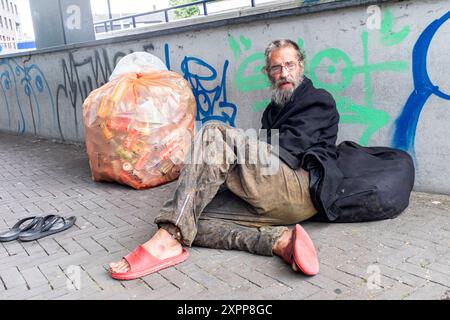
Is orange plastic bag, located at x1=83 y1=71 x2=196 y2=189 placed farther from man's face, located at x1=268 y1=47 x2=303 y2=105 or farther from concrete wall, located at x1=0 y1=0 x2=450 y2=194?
man's face, located at x1=268 y1=47 x2=303 y2=105

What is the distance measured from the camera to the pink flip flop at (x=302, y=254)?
2285mm

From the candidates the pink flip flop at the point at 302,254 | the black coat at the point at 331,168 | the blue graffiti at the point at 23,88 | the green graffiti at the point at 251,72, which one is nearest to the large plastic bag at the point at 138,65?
the green graffiti at the point at 251,72

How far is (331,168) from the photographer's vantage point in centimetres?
278

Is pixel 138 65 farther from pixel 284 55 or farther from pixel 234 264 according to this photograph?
pixel 234 264

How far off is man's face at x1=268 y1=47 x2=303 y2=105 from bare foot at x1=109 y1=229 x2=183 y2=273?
1210mm

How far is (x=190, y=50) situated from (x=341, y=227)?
9.05ft

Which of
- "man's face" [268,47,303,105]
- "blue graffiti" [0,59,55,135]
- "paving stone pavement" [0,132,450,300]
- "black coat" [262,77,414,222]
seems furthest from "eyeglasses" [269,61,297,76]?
"blue graffiti" [0,59,55,135]

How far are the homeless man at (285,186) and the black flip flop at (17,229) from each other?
113cm

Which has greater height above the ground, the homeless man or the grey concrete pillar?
the grey concrete pillar

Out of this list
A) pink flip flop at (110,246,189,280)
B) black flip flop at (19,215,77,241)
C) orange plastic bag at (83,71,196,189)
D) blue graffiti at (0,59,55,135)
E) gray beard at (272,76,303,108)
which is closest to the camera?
pink flip flop at (110,246,189,280)

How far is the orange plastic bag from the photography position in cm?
401

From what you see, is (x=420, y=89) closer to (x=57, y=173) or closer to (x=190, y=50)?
(x=190, y=50)

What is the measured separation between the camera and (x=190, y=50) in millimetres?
4824

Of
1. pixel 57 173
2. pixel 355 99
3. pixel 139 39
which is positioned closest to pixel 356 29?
pixel 355 99
